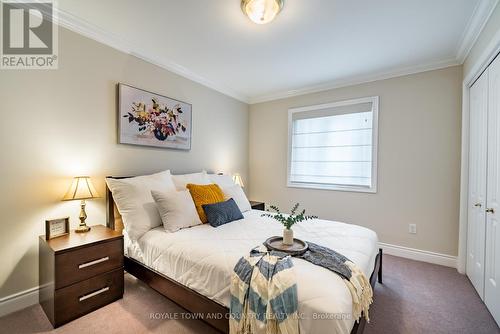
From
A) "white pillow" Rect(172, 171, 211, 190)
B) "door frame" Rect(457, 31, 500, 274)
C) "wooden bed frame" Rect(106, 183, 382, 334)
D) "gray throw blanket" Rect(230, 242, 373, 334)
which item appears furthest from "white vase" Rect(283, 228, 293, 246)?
"door frame" Rect(457, 31, 500, 274)

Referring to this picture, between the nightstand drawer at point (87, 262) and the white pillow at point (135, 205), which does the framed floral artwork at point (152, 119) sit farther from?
the nightstand drawer at point (87, 262)

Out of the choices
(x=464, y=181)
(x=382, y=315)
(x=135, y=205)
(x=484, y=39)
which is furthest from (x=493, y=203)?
(x=135, y=205)

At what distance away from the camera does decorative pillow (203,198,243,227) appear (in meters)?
2.24

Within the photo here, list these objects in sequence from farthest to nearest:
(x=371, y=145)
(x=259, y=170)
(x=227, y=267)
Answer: (x=259, y=170) → (x=371, y=145) → (x=227, y=267)

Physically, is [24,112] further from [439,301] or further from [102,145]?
[439,301]

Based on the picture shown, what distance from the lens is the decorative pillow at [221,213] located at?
224 cm

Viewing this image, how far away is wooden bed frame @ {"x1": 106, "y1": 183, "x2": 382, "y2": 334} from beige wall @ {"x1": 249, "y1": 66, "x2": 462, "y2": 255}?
3.50ft

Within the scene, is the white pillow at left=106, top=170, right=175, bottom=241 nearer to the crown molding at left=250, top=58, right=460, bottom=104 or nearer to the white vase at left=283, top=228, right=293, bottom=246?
the white vase at left=283, top=228, right=293, bottom=246

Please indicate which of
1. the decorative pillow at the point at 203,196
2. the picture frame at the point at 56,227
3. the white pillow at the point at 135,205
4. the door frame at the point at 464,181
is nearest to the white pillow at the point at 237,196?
the decorative pillow at the point at 203,196

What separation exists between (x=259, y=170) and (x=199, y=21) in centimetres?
272

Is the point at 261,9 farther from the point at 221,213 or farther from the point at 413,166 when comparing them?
the point at 413,166

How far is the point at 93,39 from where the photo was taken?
224 cm

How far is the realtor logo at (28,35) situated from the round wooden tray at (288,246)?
2.43 metres

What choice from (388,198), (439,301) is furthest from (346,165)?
(439,301)
